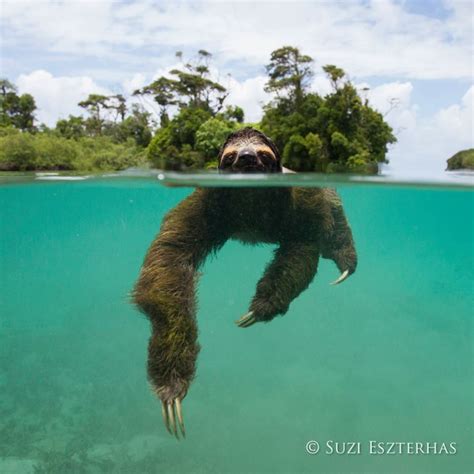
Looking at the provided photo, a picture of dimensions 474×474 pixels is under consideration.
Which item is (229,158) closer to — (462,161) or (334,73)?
(462,161)

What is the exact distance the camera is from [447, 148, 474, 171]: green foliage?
11.4 m

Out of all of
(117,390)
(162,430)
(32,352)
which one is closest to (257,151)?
(162,430)

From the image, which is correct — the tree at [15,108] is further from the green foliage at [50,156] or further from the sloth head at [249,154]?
the sloth head at [249,154]

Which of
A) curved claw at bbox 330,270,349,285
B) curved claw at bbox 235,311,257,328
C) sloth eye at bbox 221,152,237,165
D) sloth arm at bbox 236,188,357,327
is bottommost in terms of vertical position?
curved claw at bbox 235,311,257,328

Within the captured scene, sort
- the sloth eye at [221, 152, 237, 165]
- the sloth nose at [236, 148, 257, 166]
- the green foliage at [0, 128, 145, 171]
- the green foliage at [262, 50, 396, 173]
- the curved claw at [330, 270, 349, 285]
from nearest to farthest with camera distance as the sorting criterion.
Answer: the sloth nose at [236, 148, 257, 166] → the sloth eye at [221, 152, 237, 165] → the curved claw at [330, 270, 349, 285] → the green foliage at [0, 128, 145, 171] → the green foliage at [262, 50, 396, 173]

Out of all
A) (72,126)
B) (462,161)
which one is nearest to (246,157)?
(462,161)

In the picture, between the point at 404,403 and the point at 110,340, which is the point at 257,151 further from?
the point at 110,340

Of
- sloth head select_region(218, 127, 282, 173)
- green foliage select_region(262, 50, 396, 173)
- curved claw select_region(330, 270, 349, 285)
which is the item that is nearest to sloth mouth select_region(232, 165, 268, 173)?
sloth head select_region(218, 127, 282, 173)

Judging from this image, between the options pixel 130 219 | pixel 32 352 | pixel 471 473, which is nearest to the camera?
pixel 471 473

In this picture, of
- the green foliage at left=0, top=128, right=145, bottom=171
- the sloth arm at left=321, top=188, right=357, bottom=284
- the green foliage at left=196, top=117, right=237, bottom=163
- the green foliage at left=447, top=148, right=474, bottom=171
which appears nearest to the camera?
the sloth arm at left=321, top=188, right=357, bottom=284

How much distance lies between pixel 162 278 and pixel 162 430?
4.87 m

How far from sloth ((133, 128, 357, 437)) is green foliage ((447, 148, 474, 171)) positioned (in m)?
7.68

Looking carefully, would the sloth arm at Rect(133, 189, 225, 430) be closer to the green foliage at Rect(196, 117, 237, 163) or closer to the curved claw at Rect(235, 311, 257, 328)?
the curved claw at Rect(235, 311, 257, 328)

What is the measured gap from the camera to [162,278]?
13.0 feet
